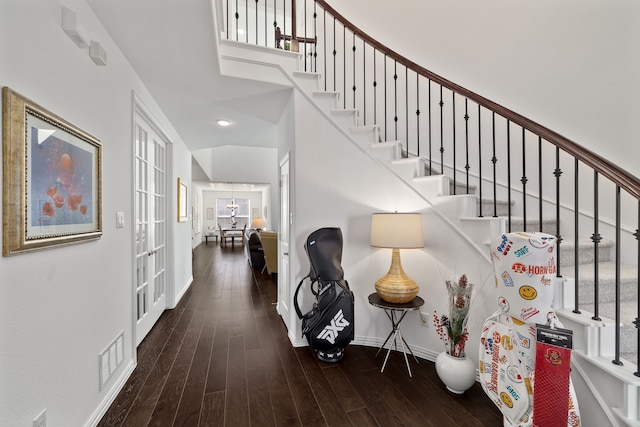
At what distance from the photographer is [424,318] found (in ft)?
7.85

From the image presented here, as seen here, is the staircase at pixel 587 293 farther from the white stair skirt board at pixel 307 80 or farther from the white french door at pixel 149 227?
the white french door at pixel 149 227

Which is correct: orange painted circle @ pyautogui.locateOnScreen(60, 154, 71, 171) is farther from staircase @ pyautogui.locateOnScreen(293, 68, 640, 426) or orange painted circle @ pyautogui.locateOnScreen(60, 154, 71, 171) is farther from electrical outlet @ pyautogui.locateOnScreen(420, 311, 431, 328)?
electrical outlet @ pyautogui.locateOnScreen(420, 311, 431, 328)

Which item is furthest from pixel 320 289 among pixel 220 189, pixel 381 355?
pixel 220 189

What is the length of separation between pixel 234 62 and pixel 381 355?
2885mm

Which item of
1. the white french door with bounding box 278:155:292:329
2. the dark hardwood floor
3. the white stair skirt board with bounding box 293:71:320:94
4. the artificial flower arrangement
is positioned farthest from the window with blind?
the artificial flower arrangement

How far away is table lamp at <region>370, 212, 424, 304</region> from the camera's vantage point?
2123mm

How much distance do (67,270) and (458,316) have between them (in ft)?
7.52

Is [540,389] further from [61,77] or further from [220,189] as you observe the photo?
[220,189]

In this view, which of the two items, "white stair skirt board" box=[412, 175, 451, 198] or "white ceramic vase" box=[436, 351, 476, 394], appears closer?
"white ceramic vase" box=[436, 351, 476, 394]

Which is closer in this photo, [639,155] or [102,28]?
[102,28]

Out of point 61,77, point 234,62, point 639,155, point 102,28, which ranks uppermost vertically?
point 234,62

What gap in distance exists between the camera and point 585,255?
206 centimetres

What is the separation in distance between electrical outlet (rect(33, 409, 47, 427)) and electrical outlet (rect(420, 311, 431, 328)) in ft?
7.90

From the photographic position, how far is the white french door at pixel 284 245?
118 inches
